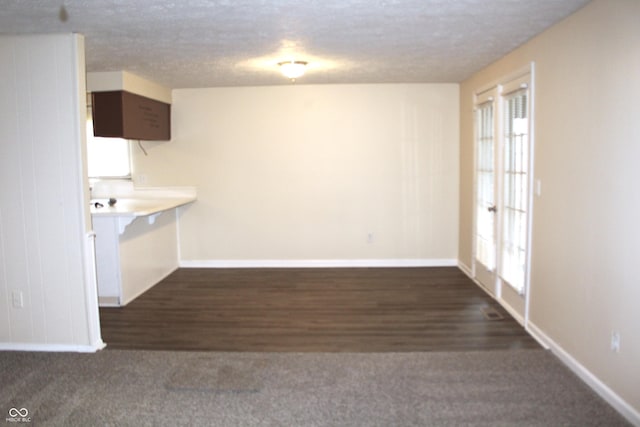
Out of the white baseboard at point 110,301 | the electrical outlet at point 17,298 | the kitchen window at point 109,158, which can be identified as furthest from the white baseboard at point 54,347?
the kitchen window at point 109,158

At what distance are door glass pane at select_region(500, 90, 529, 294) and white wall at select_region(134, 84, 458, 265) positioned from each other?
5.70ft

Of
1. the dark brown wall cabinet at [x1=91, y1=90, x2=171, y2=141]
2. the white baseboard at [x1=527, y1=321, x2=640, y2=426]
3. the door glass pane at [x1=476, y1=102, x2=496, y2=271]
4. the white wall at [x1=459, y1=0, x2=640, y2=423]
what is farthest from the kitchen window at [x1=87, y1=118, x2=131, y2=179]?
the white baseboard at [x1=527, y1=321, x2=640, y2=426]

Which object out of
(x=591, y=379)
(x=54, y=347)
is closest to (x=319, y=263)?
(x=54, y=347)

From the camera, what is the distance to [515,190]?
4430mm

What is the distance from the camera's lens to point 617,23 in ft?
9.07

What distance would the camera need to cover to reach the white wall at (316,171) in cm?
635

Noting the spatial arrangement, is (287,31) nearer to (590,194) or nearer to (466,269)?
(590,194)

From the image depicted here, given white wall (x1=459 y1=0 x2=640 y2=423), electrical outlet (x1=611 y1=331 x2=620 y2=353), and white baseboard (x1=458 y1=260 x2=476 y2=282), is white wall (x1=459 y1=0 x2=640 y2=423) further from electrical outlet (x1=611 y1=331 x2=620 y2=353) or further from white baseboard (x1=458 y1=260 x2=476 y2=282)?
white baseboard (x1=458 y1=260 x2=476 y2=282)

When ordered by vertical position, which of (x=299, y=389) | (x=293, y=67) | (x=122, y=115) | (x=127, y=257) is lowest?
(x=299, y=389)

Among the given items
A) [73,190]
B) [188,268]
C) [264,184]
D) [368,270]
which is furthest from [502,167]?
[188,268]

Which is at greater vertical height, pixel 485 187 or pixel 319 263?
pixel 485 187

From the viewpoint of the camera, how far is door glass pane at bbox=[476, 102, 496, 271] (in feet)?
16.7

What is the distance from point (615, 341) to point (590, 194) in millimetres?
870

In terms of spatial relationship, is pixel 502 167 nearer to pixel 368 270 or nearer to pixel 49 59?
pixel 368 270
